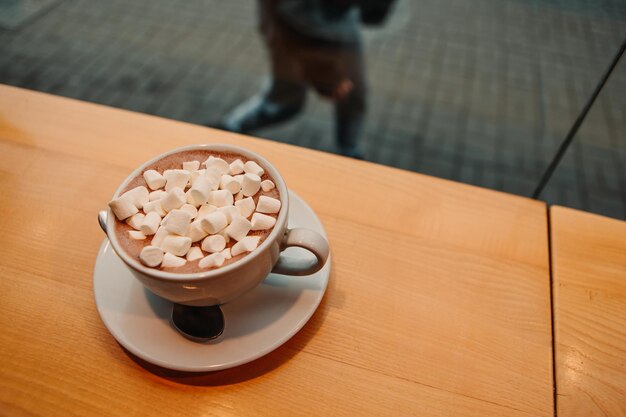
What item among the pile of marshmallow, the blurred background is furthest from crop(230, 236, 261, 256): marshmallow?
the blurred background

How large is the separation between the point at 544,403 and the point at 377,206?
0.29 m

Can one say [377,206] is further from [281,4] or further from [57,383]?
[281,4]

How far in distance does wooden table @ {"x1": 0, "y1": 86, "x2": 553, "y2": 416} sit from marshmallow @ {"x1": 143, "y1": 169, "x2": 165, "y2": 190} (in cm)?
15

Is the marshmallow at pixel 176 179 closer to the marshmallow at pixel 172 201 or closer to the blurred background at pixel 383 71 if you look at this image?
the marshmallow at pixel 172 201

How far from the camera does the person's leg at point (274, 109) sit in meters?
1.51

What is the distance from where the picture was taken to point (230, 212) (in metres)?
0.45

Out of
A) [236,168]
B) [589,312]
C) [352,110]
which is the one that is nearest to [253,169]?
[236,168]

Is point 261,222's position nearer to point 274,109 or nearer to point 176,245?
point 176,245

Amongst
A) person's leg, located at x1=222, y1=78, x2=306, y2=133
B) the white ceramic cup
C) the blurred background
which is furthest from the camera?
person's leg, located at x1=222, y1=78, x2=306, y2=133

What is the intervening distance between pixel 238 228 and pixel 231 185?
0.06 m

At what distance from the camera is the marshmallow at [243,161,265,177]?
0.49 meters

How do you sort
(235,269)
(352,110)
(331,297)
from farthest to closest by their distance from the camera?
(352,110) → (331,297) → (235,269)

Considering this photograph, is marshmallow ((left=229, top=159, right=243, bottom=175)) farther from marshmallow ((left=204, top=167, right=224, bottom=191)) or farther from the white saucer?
the white saucer

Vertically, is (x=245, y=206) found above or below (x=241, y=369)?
above
